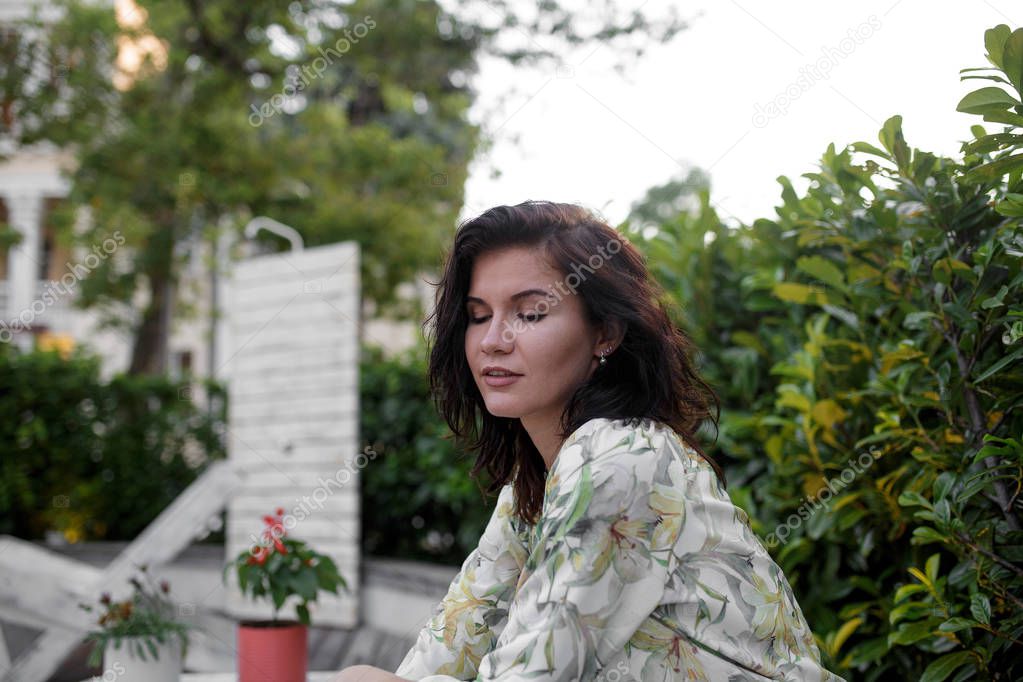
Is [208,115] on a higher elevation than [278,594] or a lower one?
higher

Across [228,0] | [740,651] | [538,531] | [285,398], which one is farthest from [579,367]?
[228,0]

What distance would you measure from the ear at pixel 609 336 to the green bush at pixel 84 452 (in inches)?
223

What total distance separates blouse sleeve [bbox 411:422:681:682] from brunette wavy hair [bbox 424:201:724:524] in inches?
6.2

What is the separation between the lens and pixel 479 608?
1754 millimetres

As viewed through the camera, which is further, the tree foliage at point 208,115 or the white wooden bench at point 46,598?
the tree foliage at point 208,115

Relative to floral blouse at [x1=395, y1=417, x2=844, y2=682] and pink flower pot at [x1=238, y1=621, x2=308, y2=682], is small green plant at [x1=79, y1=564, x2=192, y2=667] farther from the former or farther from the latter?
floral blouse at [x1=395, y1=417, x2=844, y2=682]

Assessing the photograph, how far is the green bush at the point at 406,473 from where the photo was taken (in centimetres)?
459

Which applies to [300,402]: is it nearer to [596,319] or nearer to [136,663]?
[136,663]

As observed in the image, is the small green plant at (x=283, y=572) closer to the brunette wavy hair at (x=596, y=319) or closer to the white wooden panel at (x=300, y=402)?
the brunette wavy hair at (x=596, y=319)

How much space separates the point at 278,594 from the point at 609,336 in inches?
49.9

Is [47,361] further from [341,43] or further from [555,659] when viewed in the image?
[555,659]

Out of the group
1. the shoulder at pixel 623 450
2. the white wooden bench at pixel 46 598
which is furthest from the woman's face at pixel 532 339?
the white wooden bench at pixel 46 598

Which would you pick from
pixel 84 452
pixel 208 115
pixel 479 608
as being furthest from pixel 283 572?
pixel 208 115

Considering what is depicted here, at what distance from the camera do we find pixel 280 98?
24.0 ft
